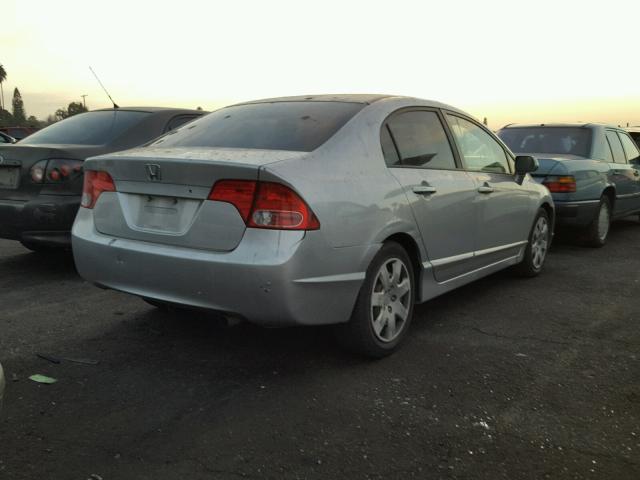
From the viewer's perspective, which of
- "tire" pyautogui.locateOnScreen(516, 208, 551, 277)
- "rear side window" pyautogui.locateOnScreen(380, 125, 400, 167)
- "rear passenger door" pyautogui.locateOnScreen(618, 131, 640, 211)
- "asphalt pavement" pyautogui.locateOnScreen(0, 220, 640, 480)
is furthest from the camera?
"rear passenger door" pyautogui.locateOnScreen(618, 131, 640, 211)

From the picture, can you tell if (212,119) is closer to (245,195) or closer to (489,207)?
(245,195)

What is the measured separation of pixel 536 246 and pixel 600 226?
2319 millimetres

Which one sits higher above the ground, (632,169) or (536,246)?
(632,169)

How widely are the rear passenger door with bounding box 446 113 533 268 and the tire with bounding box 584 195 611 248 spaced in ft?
7.90

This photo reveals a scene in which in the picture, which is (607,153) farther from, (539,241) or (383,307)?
(383,307)

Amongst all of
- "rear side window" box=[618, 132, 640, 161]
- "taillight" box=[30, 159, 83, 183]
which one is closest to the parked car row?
"taillight" box=[30, 159, 83, 183]

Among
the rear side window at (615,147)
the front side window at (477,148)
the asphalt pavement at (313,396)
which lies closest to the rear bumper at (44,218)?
the asphalt pavement at (313,396)

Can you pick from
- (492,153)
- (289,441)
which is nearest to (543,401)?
(289,441)

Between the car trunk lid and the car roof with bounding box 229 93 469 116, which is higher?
the car roof with bounding box 229 93 469 116

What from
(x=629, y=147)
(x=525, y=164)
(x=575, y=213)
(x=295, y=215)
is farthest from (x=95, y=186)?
(x=629, y=147)

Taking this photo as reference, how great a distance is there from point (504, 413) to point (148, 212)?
2122mm

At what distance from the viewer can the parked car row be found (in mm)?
3109

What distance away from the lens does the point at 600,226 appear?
7828mm

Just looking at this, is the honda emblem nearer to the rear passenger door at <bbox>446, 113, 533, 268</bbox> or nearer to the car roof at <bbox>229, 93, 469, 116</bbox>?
the car roof at <bbox>229, 93, 469, 116</bbox>
